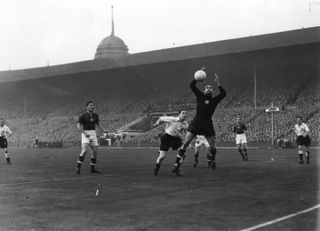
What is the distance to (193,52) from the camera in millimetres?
53406

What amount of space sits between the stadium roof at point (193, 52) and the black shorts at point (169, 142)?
35.1 m

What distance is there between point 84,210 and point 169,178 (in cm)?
505

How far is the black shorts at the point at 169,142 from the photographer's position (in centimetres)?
1353

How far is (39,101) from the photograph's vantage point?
73.7m

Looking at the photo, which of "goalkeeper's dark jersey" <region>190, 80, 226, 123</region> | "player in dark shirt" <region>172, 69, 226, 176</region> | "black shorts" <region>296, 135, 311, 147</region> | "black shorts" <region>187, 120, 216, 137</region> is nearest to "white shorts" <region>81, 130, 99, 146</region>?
"player in dark shirt" <region>172, 69, 226, 176</region>

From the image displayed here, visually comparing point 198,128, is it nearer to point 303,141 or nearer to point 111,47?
point 303,141

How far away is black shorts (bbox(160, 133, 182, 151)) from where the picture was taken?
44.4 feet

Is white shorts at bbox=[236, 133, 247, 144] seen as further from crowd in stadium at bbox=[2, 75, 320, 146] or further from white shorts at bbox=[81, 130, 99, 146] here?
crowd in stadium at bbox=[2, 75, 320, 146]

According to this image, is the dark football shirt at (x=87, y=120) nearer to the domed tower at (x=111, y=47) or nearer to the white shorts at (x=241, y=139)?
the white shorts at (x=241, y=139)

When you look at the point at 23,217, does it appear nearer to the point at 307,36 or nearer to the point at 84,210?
the point at 84,210

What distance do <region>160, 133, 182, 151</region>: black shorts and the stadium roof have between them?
115 feet

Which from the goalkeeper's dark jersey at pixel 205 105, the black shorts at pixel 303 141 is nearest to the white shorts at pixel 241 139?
the black shorts at pixel 303 141

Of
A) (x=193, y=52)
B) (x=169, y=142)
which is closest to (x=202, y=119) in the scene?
(x=169, y=142)

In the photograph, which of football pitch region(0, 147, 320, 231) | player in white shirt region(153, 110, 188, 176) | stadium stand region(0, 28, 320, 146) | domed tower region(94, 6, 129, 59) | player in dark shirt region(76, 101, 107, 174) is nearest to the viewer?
football pitch region(0, 147, 320, 231)
